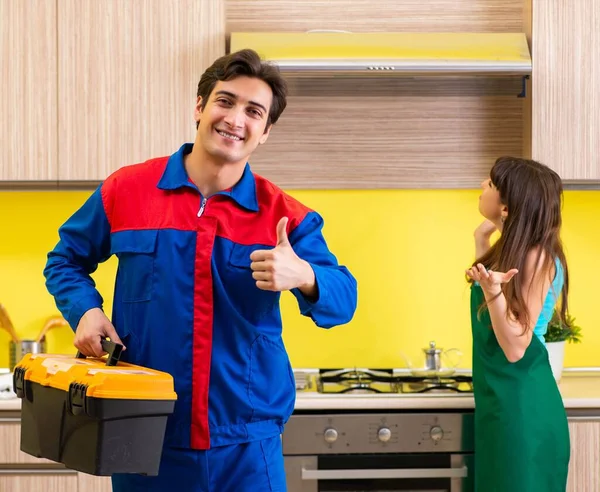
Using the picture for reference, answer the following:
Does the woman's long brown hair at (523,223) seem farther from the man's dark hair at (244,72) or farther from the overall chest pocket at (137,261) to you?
the overall chest pocket at (137,261)

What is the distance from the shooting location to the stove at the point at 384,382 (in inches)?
103

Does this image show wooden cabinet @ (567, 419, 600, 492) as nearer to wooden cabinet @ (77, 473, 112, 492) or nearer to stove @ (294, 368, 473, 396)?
stove @ (294, 368, 473, 396)

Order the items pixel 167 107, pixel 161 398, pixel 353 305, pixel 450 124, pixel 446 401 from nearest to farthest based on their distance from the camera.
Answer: pixel 161 398 < pixel 353 305 < pixel 446 401 < pixel 167 107 < pixel 450 124

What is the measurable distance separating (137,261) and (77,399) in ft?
1.14

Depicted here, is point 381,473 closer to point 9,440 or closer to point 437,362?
point 437,362

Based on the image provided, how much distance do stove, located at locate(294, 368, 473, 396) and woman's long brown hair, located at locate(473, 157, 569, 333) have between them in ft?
1.42

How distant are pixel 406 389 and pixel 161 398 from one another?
52.1 inches

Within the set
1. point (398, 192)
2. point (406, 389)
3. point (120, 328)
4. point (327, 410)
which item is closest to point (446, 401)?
point (406, 389)

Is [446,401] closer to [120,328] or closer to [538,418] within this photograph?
[538,418]

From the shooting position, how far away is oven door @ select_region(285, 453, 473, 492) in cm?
246

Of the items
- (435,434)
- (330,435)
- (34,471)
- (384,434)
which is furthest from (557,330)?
(34,471)

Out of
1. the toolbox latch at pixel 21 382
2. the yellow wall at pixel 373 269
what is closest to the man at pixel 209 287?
the toolbox latch at pixel 21 382

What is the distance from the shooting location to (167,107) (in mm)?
2699

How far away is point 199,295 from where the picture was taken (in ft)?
5.47
